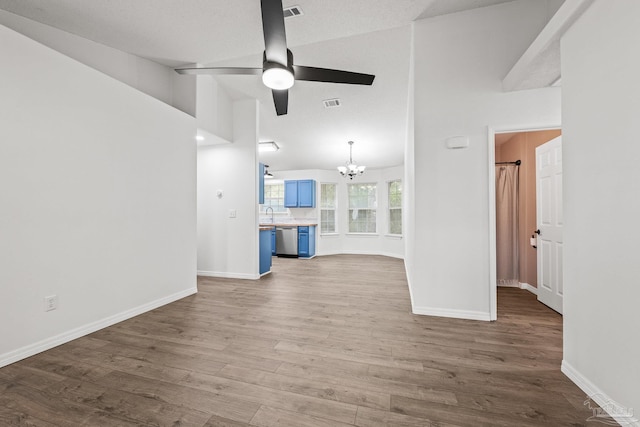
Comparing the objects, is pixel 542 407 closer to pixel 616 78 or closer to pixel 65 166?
pixel 616 78

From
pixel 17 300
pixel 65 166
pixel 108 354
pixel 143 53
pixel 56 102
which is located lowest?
pixel 108 354

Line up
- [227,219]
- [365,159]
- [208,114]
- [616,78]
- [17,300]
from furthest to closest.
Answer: [365,159]
[227,219]
[208,114]
[17,300]
[616,78]

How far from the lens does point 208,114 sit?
4180 millimetres

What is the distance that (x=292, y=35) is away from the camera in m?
2.96

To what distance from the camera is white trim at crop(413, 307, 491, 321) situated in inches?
111

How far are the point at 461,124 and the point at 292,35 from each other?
6.76ft

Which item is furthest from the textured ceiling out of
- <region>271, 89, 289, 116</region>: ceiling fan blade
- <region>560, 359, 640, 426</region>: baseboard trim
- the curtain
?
<region>560, 359, 640, 426</region>: baseboard trim

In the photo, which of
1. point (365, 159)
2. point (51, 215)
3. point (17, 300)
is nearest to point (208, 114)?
point (51, 215)

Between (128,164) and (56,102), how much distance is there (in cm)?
77

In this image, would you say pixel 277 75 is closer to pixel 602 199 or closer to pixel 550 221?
pixel 602 199

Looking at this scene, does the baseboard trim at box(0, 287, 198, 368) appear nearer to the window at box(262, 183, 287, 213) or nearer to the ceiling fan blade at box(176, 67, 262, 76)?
the ceiling fan blade at box(176, 67, 262, 76)

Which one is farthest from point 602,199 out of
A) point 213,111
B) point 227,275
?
point 227,275

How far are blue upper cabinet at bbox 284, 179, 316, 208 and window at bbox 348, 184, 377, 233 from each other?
1.23 meters

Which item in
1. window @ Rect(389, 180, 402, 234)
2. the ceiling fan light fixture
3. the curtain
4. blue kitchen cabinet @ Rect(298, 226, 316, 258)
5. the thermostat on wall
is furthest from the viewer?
window @ Rect(389, 180, 402, 234)
